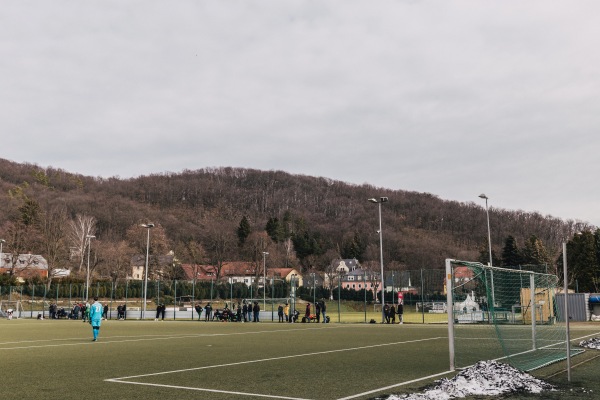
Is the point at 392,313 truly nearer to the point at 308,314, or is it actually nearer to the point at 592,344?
the point at 308,314

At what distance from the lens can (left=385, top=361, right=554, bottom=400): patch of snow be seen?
8.91 m

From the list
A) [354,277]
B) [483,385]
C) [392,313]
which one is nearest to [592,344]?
[483,385]

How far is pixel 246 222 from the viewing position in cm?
15400

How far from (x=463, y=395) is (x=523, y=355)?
25.0 ft

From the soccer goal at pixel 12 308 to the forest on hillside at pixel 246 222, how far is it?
2218 cm

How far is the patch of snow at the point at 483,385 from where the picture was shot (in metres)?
8.91

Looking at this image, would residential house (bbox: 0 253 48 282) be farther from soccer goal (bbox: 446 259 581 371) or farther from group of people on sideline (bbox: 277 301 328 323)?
soccer goal (bbox: 446 259 581 371)

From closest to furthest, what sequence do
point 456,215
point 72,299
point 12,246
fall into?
point 72,299, point 12,246, point 456,215

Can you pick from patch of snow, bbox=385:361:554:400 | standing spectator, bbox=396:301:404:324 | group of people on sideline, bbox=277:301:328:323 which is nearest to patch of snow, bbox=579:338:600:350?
patch of snow, bbox=385:361:554:400

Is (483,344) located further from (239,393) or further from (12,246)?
(12,246)

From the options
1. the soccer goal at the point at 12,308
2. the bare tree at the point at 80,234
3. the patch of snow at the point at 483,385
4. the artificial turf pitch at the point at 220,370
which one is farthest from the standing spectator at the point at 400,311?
the bare tree at the point at 80,234

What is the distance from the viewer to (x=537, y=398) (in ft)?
29.1

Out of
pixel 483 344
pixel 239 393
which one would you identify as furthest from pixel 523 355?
pixel 239 393

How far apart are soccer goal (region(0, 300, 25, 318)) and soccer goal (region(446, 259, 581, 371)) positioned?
47.6 meters
